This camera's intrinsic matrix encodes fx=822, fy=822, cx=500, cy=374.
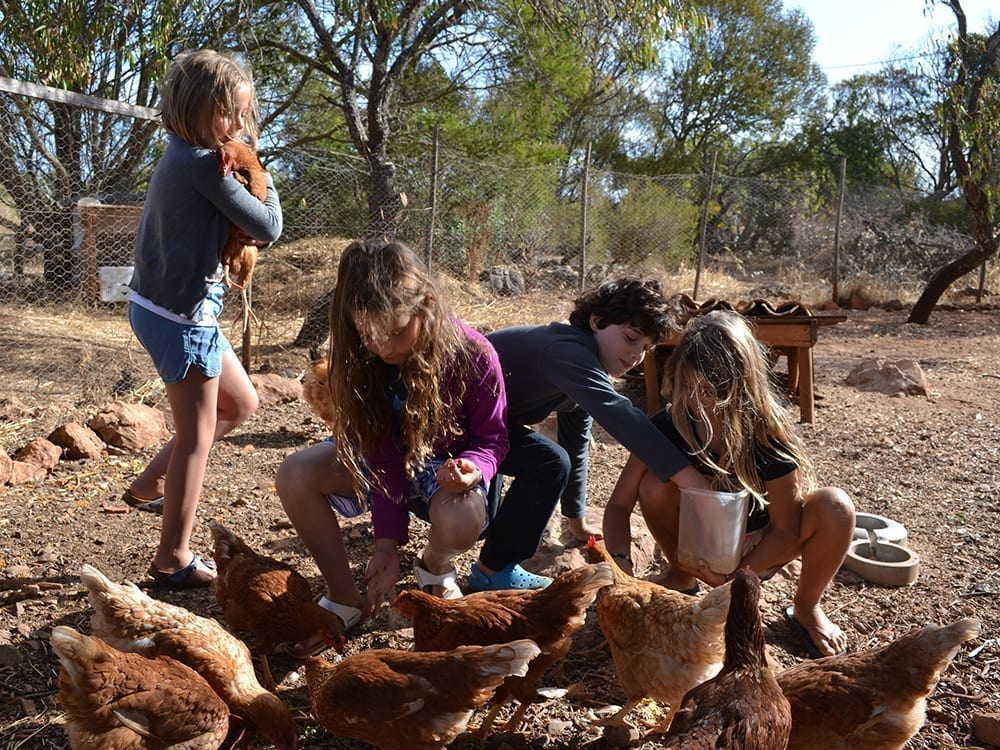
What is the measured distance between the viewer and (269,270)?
9219 millimetres

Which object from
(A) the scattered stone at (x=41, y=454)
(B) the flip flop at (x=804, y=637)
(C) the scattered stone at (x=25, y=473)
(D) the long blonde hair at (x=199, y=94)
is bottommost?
(B) the flip flop at (x=804, y=637)

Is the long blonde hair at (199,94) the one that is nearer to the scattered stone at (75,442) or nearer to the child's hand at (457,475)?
the child's hand at (457,475)

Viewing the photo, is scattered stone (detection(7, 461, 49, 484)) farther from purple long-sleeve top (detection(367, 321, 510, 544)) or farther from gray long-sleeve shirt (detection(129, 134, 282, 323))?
purple long-sleeve top (detection(367, 321, 510, 544))

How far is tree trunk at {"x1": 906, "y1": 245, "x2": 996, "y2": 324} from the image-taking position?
11555mm

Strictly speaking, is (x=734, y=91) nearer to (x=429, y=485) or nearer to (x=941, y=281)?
(x=941, y=281)

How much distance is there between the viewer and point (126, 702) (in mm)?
1913

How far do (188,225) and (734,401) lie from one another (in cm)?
186

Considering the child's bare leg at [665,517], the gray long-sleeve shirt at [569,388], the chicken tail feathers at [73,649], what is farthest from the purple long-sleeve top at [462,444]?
the chicken tail feathers at [73,649]

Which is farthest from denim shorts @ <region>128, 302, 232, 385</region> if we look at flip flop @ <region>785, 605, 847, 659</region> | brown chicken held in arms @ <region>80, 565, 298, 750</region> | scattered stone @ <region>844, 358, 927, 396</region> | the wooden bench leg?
scattered stone @ <region>844, 358, 927, 396</region>

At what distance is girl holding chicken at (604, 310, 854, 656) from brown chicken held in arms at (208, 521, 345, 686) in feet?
3.34

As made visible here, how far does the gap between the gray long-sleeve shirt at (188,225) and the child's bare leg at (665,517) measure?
5.07 feet

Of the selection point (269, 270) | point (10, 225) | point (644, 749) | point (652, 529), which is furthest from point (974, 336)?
point (10, 225)

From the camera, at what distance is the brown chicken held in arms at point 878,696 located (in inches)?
78.4

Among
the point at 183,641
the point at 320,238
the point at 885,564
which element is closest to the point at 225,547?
the point at 183,641
